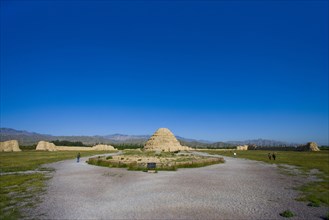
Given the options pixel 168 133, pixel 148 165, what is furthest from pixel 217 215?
pixel 168 133

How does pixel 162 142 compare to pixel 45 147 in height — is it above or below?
above

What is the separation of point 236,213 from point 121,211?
20.1 feet

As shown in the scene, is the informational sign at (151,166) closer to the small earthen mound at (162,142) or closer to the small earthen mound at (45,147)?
the small earthen mound at (162,142)

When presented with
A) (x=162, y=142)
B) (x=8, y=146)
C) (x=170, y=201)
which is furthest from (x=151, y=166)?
(x=8, y=146)

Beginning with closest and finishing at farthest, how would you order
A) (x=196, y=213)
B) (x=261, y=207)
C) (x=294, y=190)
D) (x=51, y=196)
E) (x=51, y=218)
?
(x=51, y=218) < (x=196, y=213) < (x=261, y=207) < (x=51, y=196) < (x=294, y=190)

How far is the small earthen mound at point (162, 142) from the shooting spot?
3246 inches

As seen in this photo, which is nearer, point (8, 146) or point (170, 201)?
point (170, 201)

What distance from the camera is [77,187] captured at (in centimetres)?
1989

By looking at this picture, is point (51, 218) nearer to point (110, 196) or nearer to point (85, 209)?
point (85, 209)

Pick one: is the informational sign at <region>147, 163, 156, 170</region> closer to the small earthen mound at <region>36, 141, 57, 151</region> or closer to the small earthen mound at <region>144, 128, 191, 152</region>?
the small earthen mound at <region>144, 128, 191, 152</region>

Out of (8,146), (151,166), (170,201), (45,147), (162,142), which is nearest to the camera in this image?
(170,201)

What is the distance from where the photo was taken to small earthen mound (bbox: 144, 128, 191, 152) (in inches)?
3246

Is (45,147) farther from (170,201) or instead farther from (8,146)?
(170,201)

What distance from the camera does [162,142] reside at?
276ft
